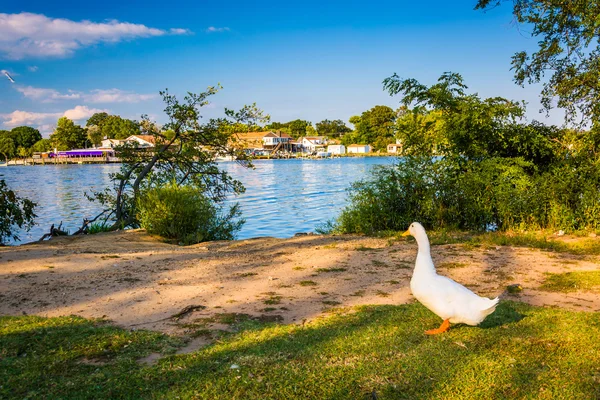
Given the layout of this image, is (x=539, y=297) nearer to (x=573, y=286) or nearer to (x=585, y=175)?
(x=573, y=286)

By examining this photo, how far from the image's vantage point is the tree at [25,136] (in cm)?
13900

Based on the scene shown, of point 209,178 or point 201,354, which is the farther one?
point 209,178

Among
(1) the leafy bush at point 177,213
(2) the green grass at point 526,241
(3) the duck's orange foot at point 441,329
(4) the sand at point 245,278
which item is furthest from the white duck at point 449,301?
(1) the leafy bush at point 177,213

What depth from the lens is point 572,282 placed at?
6973mm

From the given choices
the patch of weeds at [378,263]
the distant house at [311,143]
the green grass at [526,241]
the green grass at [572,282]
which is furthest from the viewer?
the distant house at [311,143]

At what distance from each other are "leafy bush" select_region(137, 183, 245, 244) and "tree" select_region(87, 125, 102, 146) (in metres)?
A: 138

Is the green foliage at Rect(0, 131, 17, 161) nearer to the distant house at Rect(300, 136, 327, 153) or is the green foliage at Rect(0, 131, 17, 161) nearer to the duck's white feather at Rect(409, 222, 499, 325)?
the distant house at Rect(300, 136, 327, 153)

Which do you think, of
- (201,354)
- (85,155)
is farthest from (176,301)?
(85,155)

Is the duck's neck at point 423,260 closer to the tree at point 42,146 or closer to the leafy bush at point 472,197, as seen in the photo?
the leafy bush at point 472,197

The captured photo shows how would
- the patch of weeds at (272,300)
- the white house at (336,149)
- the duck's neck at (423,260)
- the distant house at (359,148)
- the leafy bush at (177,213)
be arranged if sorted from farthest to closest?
the distant house at (359,148), the white house at (336,149), the leafy bush at (177,213), the patch of weeds at (272,300), the duck's neck at (423,260)

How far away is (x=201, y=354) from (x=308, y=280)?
3235mm

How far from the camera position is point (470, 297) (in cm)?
461

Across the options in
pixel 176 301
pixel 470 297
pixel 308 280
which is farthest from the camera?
pixel 308 280

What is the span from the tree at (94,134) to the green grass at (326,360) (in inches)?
5772
